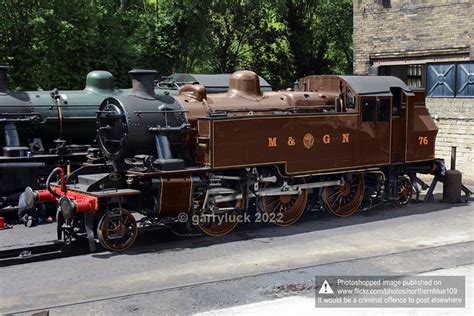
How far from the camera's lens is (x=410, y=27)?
18188mm

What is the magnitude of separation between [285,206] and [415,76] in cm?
914

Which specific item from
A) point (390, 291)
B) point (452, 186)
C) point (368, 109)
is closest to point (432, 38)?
point (452, 186)

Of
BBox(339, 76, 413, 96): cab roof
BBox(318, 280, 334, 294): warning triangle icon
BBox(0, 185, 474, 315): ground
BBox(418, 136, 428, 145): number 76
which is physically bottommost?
BBox(0, 185, 474, 315): ground

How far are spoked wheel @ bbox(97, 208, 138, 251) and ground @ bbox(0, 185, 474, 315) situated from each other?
187 mm

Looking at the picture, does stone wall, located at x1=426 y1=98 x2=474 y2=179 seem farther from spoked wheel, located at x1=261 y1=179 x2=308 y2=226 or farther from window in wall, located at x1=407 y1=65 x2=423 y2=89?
spoked wheel, located at x1=261 y1=179 x2=308 y2=226

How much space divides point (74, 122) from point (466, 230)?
7583 millimetres

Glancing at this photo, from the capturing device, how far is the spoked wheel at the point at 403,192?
1326 cm

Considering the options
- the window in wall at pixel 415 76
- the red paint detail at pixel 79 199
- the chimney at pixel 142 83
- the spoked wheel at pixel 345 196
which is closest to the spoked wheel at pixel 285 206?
the spoked wheel at pixel 345 196

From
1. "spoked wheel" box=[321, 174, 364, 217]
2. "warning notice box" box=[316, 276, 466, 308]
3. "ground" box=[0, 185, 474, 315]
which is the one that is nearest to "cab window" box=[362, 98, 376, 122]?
"spoked wheel" box=[321, 174, 364, 217]

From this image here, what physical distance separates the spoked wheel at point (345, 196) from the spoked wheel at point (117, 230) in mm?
4059

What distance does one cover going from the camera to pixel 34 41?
1739 centimetres

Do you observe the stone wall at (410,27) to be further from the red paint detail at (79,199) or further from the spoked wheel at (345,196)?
the red paint detail at (79,199)

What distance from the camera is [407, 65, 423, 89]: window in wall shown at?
61.0 feet

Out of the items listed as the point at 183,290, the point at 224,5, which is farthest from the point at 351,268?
the point at 224,5
